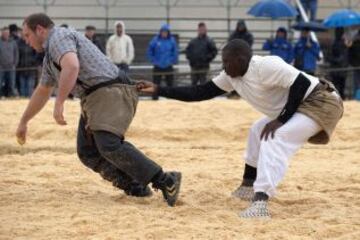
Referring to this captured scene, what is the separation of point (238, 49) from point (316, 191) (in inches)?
74.2

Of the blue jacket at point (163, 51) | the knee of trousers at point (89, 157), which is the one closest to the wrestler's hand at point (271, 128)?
the knee of trousers at point (89, 157)

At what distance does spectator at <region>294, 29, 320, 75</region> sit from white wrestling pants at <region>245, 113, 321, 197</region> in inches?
455

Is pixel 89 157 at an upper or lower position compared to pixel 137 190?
upper

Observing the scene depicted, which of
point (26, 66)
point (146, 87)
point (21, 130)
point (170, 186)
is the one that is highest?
point (146, 87)

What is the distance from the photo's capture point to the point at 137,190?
7.33 metres

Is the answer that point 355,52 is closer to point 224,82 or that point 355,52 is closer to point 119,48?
point 119,48

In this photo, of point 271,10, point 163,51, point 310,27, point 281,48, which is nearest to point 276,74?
point 163,51

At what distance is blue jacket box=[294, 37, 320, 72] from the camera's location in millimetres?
18109

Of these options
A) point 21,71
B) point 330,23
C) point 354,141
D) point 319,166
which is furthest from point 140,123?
point 330,23

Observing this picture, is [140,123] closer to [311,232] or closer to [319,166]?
[319,166]

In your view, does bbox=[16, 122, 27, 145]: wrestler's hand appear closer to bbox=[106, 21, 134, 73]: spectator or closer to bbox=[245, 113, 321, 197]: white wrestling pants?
bbox=[245, 113, 321, 197]: white wrestling pants

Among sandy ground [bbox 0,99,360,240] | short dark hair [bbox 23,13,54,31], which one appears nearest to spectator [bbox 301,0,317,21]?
sandy ground [bbox 0,99,360,240]

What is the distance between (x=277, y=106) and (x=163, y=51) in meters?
11.1

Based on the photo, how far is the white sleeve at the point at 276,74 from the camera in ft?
21.4
